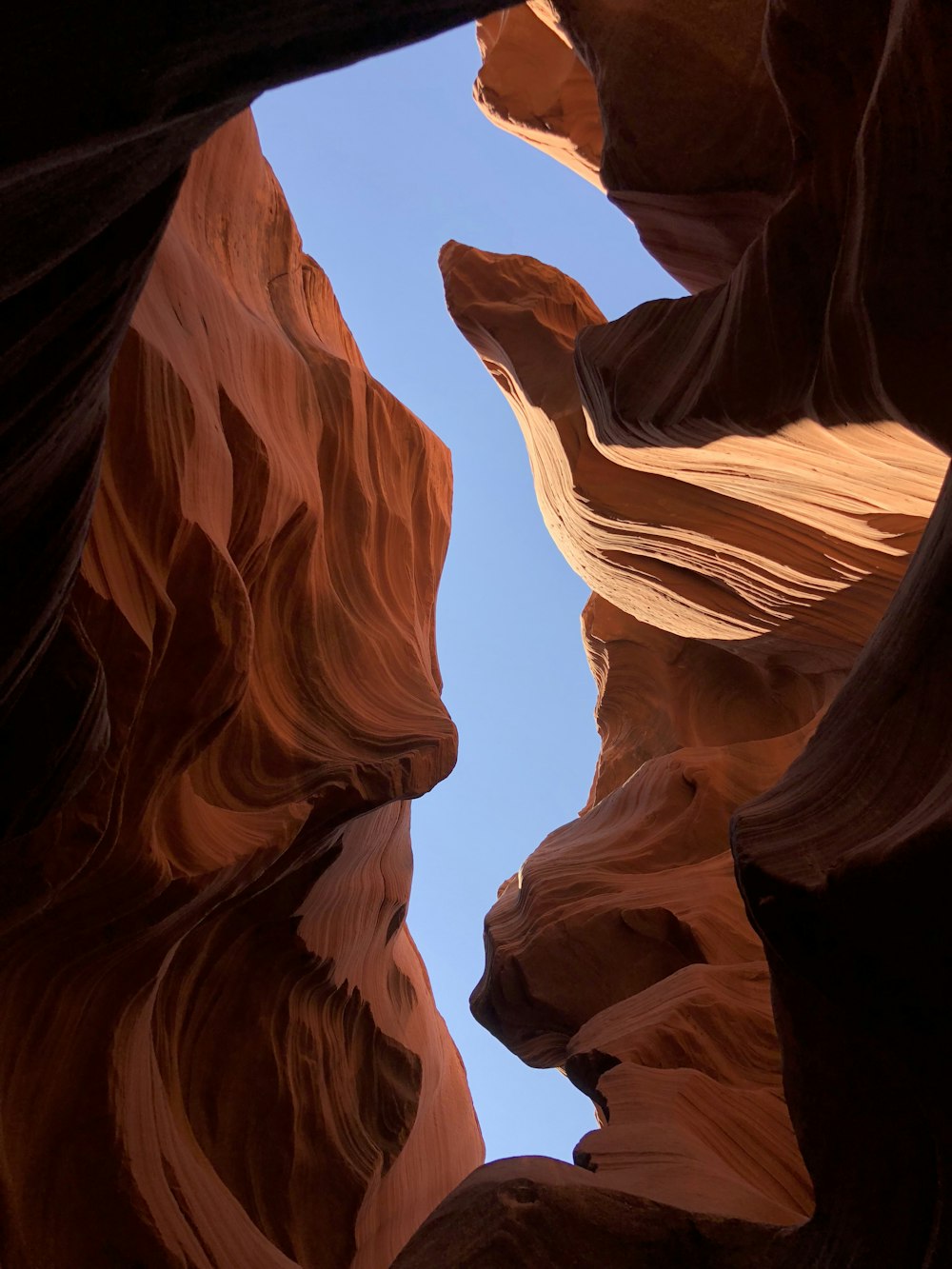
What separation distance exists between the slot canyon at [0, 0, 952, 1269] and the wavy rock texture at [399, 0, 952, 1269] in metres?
0.02

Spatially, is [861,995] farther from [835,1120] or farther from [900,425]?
[900,425]

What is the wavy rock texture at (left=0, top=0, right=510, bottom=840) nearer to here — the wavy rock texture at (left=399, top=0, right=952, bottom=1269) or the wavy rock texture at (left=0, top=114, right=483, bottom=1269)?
the wavy rock texture at (left=0, top=114, right=483, bottom=1269)

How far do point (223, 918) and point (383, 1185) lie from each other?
6.83 feet

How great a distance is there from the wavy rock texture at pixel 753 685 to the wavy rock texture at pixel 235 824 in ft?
4.51

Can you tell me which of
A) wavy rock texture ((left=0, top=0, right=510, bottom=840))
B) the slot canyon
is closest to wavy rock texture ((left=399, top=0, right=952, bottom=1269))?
the slot canyon

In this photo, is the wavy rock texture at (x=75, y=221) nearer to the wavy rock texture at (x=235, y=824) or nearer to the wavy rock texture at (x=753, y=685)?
the wavy rock texture at (x=235, y=824)

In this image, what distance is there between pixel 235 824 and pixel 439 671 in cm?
338

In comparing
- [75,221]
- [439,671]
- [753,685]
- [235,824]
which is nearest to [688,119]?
[439,671]

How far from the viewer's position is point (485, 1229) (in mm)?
3084

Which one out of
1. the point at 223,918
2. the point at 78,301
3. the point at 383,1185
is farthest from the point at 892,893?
the point at 383,1185

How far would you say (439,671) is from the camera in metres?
8.12

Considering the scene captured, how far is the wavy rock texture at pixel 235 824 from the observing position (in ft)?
13.4

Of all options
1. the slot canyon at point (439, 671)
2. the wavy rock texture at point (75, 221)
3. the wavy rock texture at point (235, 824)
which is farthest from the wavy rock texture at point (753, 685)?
the wavy rock texture at point (75, 221)

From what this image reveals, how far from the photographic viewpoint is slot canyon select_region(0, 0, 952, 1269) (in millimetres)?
2336
